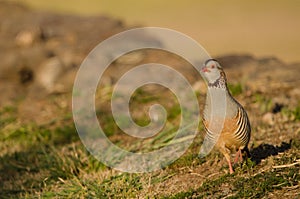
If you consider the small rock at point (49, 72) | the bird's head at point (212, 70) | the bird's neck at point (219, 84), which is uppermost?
the small rock at point (49, 72)

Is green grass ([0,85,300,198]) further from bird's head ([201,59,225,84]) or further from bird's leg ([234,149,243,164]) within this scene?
bird's head ([201,59,225,84])

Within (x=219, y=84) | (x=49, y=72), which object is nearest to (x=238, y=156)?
(x=219, y=84)

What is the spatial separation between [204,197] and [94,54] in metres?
7.69

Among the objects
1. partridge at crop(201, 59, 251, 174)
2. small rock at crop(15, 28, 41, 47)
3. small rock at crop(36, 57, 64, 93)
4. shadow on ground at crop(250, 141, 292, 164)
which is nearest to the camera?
partridge at crop(201, 59, 251, 174)

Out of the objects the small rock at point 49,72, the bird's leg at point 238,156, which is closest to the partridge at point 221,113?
the bird's leg at point 238,156

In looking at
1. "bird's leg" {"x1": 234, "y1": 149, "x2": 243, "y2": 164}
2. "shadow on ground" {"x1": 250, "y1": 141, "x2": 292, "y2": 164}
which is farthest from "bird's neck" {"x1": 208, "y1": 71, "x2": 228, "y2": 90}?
"shadow on ground" {"x1": 250, "y1": 141, "x2": 292, "y2": 164}

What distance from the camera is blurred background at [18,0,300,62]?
15836 mm

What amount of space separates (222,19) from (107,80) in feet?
32.7

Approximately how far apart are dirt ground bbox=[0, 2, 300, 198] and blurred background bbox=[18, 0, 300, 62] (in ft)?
8.85

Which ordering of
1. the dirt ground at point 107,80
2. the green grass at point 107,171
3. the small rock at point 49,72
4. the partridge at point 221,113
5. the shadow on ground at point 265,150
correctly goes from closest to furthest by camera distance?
1. the partridge at point 221,113
2. the green grass at point 107,171
3. the shadow on ground at point 265,150
4. the dirt ground at point 107,80
5. the small rock at point 49,72

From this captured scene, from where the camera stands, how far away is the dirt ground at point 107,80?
5426 millimetres

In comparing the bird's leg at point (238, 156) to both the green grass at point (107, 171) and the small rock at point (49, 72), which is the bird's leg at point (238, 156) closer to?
the green grass at point (107, 171)

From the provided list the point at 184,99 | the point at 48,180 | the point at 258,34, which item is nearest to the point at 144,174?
the point at 48,180

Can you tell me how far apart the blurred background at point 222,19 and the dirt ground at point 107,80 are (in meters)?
2.70
